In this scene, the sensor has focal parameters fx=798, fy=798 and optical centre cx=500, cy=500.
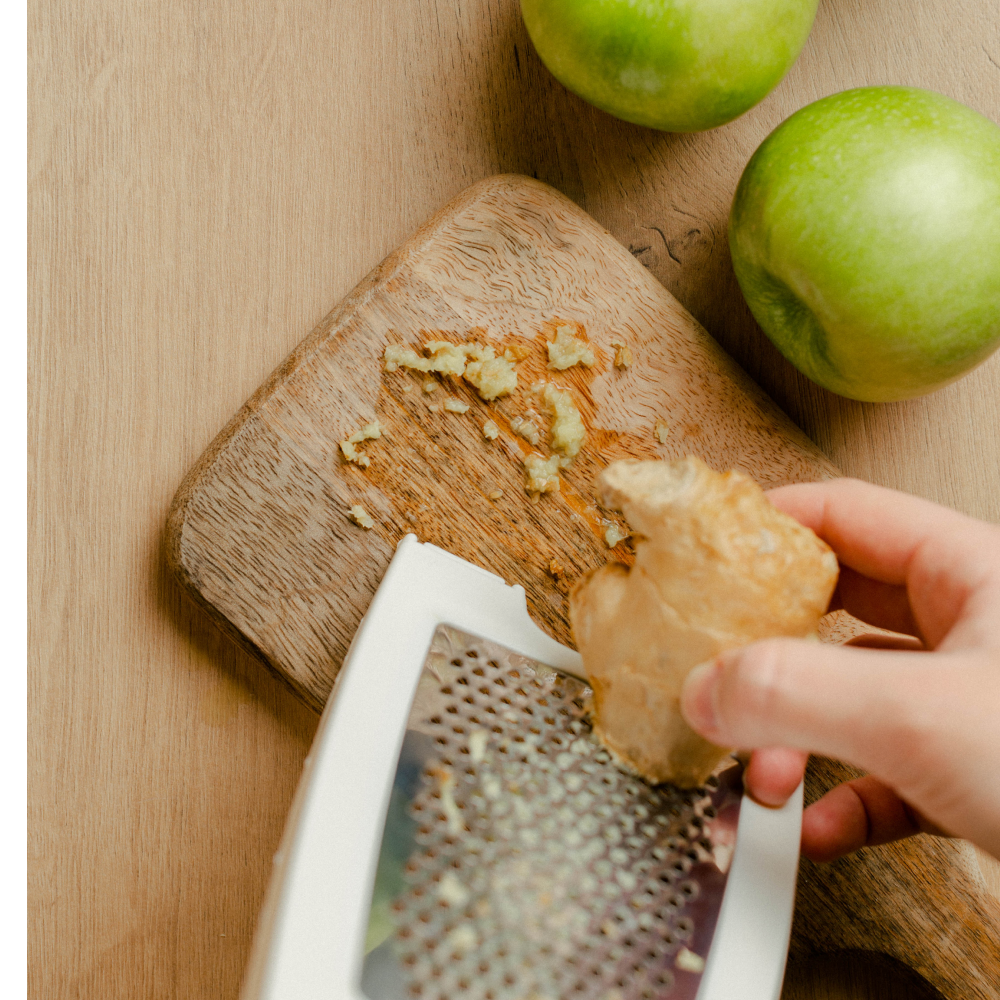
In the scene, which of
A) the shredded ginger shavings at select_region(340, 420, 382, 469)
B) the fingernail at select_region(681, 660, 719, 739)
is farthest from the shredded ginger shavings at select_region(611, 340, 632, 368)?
the fingernail at select_region(681, 660, 719, 739)

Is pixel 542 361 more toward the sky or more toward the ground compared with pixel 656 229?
more toward the ground

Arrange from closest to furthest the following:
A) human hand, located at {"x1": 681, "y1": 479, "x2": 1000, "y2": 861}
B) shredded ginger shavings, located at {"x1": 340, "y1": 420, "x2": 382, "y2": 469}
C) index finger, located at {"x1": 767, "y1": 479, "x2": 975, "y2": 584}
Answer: human hand, located at {"x1": 681, "y1": 479, "x2": 1000, "y2": 861}
index finger, located at {"x1": 767, "y1": 479, "x2": 975, "y2": 584}
shredded ginger shavings, located at {"x1": 340, "y1": 420, "x2": 382, "y2": 469}

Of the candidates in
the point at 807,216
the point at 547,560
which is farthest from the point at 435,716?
the point at 807,216

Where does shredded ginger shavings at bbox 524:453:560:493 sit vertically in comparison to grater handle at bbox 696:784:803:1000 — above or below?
above

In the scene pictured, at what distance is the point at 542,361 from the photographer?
79cm

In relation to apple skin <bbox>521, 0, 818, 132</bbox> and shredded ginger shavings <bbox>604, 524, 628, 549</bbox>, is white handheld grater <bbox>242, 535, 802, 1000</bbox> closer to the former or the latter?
shredded ginger shavings <bbox>604, 524, 628, 549</bbox>

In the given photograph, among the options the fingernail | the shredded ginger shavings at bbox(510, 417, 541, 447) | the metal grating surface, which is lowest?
the metal grating surface

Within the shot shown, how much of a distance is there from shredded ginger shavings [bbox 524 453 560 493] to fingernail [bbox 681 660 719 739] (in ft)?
0.92

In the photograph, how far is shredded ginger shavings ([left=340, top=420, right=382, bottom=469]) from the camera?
76 centimetres

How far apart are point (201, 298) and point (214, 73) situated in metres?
0.23

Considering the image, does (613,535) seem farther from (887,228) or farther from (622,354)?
(887,228)

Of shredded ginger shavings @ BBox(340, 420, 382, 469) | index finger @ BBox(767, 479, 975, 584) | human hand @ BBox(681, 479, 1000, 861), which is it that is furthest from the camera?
shredded ginger shavings @ BBox(340, 420, 382, 469)

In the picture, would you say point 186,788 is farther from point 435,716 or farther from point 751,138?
point 751,138

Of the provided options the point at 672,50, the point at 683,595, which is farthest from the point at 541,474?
the point at 672,50
